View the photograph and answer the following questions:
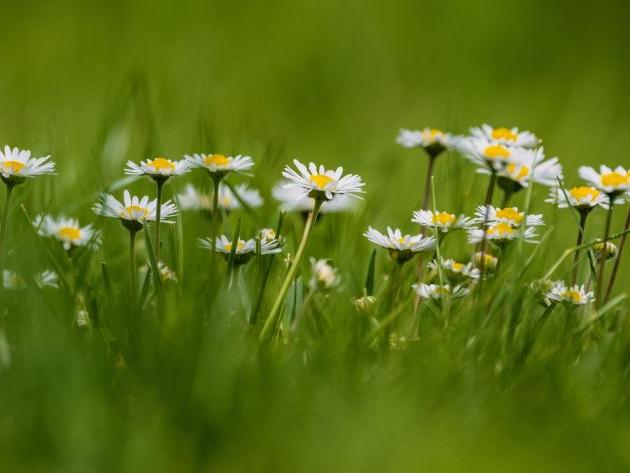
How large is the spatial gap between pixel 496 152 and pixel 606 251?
27 centimetres

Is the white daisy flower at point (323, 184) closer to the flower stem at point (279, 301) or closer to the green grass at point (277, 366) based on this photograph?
the flower stem at point (279, 301)

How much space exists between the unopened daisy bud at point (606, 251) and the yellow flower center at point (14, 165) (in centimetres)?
86

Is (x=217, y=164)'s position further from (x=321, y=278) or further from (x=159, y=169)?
(x=321, y=278)

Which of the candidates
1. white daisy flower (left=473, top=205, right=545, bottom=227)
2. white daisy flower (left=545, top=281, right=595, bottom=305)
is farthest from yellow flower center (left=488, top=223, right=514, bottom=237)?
white daisy flower (left=545, top=281, right=595, bottom=305)

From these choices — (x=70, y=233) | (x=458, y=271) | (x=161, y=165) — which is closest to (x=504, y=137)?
(x=458, y=271)

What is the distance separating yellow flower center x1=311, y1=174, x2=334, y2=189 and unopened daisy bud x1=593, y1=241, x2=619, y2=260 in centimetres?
43

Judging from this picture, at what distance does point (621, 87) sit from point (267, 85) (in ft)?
4.90

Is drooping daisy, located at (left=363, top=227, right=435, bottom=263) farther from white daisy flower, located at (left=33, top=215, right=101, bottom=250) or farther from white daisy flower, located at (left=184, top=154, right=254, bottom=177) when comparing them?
white daisy flower, located at (left=33, top=215, right=101, bottom=250)

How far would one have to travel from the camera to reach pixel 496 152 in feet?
4.05

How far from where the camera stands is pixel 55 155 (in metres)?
2.18

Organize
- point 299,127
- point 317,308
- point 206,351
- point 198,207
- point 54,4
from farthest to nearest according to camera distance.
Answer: point 54,4, point 299,127, point 198,207, point 317,308, point 206,351

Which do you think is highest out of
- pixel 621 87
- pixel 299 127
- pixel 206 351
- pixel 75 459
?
pixel 621 87

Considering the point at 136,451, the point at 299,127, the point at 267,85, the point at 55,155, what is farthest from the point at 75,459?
the point at 267,85

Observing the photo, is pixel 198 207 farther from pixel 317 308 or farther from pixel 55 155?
pixel 55 155
